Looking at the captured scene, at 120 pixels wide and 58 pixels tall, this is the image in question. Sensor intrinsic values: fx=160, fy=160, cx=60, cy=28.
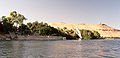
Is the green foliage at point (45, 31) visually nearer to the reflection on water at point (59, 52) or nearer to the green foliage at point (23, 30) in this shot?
the green foliage at point (23, 30)

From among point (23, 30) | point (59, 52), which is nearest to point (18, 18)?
point (23, 30)

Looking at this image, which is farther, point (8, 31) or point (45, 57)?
point (8, 31)

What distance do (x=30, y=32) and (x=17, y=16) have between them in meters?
12.0

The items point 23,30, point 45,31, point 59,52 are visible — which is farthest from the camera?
point 45,31

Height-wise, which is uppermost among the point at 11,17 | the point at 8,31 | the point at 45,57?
the point at 11,17

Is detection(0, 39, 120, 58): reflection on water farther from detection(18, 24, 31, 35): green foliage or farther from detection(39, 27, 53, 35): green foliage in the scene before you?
detection(18, 24, 31, 35): green foliage

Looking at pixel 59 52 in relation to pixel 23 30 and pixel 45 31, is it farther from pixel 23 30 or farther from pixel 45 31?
pixel 23 30

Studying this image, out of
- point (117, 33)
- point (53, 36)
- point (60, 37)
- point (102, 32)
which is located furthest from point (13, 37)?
point (117, 33)

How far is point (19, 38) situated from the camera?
68.9 metres

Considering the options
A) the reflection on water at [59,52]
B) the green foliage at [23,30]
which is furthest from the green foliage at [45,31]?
the reflection on water at [59,52]

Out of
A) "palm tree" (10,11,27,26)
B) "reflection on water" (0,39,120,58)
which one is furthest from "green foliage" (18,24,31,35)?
"reflection on water" (0,39,120,58)

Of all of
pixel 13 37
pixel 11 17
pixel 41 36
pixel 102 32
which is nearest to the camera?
pixel 13 37

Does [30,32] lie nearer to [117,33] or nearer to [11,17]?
[11,17]

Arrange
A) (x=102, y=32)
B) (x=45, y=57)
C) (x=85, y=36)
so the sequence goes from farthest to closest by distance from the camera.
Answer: (x=102, y=32), (x=85, y=36), (x=45, y=57)
